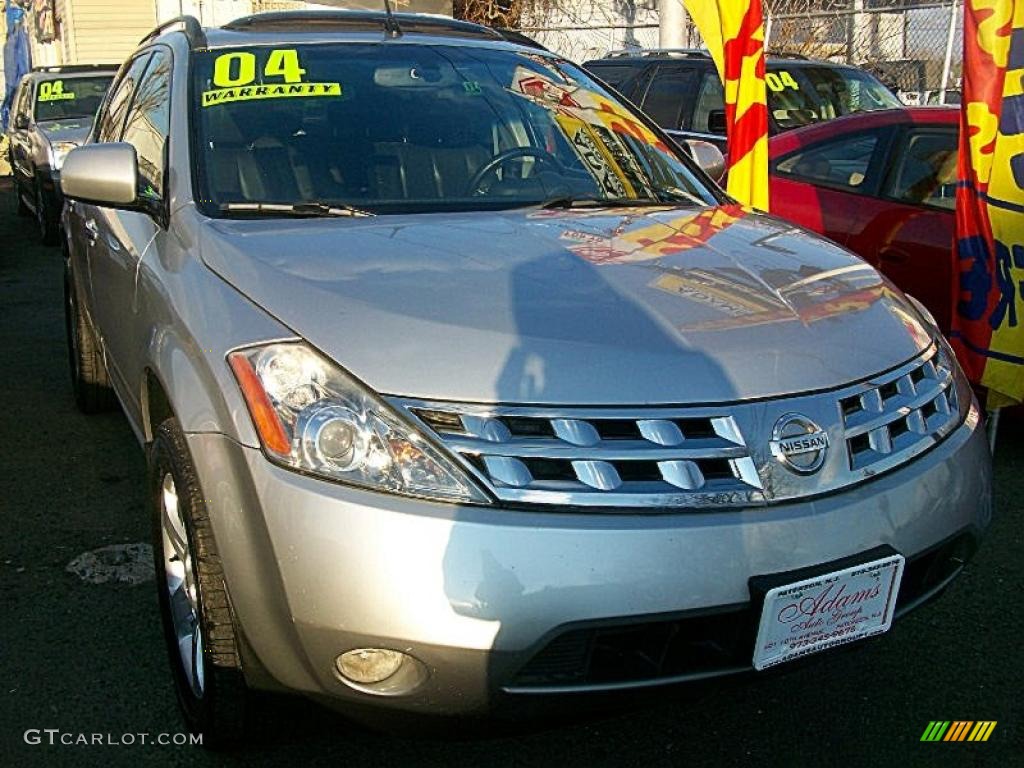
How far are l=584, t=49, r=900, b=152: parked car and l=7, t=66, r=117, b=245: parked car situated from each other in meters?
4.96

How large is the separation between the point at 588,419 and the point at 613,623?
37cm

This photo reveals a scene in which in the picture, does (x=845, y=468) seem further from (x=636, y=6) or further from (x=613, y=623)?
(x=636, y=6)

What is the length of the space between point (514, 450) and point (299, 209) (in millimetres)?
1205

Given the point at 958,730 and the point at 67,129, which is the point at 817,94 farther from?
the point at 958,730

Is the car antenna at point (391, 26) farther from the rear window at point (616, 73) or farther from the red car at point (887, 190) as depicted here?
the rear window at point (616, 73)

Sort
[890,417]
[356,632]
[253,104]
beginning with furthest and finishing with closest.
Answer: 1. [253,104]
2. [890,417]
3. [356,632]

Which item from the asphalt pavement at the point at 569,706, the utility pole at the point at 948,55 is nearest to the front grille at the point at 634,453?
the asphalt pavement at the point at 569,706

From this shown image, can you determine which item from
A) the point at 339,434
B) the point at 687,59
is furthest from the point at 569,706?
the point at 687,59

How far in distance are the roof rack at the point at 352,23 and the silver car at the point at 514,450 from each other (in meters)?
1.11

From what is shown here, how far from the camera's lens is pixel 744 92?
5324 mm

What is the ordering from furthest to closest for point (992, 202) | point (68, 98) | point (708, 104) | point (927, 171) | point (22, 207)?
point (22, 207) < point (68, 98) < point (708, 104) < point (927, 171) < point (992, 202)

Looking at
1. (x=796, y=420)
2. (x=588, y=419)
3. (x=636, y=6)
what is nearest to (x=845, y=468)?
(x=796, y=420)

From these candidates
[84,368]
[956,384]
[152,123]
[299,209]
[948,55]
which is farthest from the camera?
[948,55]

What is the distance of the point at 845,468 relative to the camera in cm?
220
